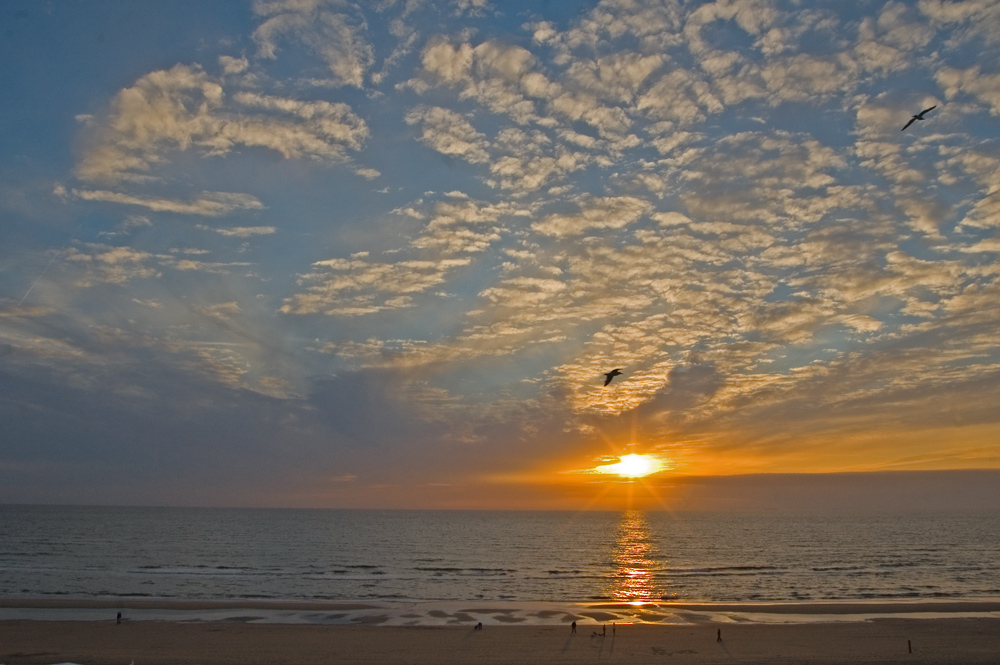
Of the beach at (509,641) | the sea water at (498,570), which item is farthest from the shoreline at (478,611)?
the sea water at (498,570)

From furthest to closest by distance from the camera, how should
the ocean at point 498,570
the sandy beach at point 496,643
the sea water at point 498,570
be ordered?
the sea water at point 498,570
the ocean at point 498,570
the sandy beach at point 496,643

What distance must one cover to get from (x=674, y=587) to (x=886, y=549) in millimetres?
57366

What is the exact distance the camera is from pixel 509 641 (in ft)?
118

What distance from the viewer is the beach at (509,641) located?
32281 millimetres

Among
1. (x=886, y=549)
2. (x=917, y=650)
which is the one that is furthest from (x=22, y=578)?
(x=886, y=549)

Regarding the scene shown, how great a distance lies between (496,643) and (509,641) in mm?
792

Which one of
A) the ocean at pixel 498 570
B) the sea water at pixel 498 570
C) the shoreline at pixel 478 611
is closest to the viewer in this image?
the shoreline at pixel 478 611

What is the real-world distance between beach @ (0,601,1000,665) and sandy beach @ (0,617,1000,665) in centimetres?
5

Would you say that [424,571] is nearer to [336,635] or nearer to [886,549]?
[336,635]

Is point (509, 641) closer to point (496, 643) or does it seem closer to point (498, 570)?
point (496, 643)

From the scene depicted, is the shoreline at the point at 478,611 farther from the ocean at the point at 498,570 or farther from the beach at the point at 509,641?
the ocean at the point at 498,570

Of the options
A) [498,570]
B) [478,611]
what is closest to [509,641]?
[478,611]

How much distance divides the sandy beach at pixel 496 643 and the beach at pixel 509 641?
0.05m

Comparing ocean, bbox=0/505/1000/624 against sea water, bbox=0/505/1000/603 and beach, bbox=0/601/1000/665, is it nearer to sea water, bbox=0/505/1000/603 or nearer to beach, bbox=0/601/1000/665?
sea water, bbox=0/505/1000/603
